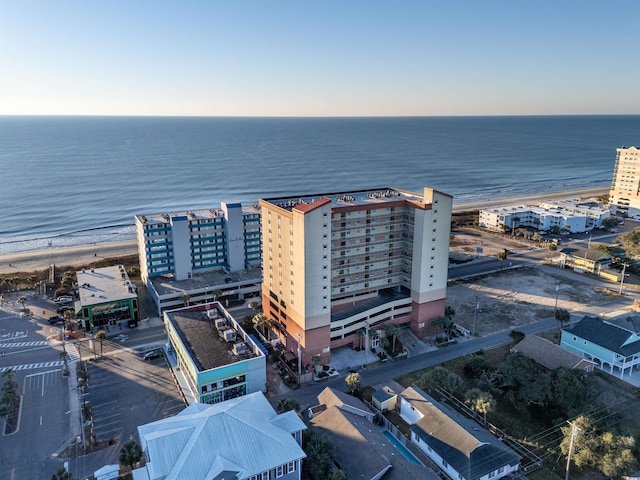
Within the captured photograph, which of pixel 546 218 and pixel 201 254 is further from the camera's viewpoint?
pixel 546 218

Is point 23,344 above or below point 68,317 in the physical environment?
below

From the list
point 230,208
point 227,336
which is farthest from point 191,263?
point 227,336

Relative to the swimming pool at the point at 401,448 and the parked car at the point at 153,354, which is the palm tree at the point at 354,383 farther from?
the parked car at the point at 153,354

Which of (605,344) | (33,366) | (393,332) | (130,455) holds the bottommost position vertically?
(33,366)

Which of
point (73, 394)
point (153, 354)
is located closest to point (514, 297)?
point (153, 354)

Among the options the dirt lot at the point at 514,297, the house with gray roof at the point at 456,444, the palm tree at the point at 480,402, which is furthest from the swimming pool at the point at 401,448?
the dirt lot at the point at 514,297

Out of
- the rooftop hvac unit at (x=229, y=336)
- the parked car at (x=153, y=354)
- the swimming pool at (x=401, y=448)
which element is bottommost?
the swimming pool at (x=401, y=448)

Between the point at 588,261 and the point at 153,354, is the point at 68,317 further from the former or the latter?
the point at 588,261

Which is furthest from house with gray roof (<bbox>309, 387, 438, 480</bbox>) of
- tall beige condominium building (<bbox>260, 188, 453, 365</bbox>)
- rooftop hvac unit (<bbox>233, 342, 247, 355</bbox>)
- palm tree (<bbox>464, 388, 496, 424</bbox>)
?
tall beige condominium building (<bbox>260, 188, 453, 365</bbox>)
